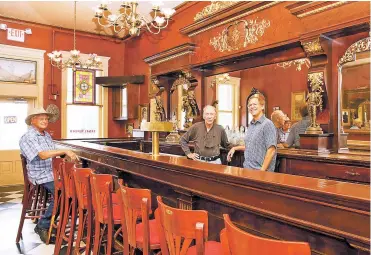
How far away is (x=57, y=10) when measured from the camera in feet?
23.4

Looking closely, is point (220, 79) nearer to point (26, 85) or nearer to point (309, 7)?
point (309, 7)

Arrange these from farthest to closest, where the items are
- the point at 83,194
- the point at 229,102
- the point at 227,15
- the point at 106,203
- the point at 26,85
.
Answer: the point at 26,85, the point at 229,102, the point at 227,15, the point at 83,194, the point at 106,203

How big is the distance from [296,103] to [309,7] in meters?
1.26

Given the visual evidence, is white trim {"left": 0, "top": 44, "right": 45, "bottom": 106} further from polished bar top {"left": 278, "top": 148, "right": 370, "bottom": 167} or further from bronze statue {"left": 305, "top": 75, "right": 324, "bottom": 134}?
bronze statue {"left": 305, "top": 75, "right": 324, "bottom": 134}

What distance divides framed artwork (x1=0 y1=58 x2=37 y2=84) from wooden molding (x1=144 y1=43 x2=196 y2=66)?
9.48ft

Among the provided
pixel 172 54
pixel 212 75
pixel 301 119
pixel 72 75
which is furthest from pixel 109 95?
pixel 301 119

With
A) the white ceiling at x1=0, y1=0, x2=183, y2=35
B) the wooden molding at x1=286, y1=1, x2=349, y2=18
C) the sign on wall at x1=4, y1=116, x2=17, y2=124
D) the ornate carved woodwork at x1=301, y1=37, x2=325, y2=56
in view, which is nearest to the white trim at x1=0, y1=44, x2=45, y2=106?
the sign on wall at x1=4, y1=116, x2=17, y2=124

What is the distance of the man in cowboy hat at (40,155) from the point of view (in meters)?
3.80

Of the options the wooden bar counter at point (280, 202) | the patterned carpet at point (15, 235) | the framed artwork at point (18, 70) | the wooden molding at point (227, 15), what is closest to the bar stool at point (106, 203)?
the wooden bar counter at point (280, 202)

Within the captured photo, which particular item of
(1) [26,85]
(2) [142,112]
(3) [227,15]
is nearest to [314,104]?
(3) [227,15]

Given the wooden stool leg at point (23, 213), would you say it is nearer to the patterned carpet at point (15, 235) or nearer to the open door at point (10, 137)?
the patterned carpet at point (15, 235)

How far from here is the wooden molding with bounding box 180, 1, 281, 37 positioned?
4535 mm

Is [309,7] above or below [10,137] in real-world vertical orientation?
above

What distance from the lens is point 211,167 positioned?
2113mm
